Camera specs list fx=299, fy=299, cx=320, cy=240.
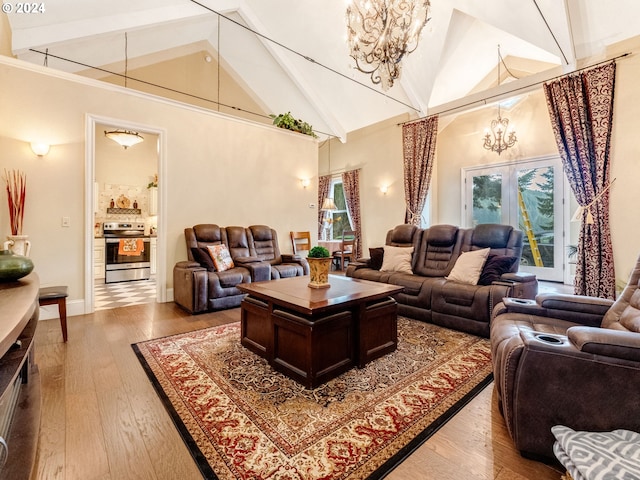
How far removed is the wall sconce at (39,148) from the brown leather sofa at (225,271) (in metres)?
1.78

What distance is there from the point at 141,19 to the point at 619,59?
6.28 meters

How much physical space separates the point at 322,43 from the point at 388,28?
339 centimetres

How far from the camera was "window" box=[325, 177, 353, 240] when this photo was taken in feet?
27.1

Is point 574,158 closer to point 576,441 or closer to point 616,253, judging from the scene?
point 616,253

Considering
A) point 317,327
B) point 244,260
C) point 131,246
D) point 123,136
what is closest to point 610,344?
point 317,327

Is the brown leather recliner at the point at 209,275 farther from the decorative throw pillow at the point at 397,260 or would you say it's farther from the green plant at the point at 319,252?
the green plant at the point at 319,252

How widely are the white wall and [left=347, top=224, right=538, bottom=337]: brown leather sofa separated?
2.40m

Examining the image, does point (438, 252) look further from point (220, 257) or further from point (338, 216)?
point (338, 216)

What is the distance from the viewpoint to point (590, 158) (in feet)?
12.6

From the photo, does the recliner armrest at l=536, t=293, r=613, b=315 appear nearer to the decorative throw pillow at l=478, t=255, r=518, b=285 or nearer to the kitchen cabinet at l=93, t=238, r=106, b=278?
the decorative throw pillow at l=478, t=255, r=518, b=285

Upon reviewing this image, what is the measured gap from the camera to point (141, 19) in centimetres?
420

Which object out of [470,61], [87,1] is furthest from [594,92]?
[87,1]


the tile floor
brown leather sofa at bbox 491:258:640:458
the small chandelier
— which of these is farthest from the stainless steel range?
brown leather sofa at bbox 491:258:640:458

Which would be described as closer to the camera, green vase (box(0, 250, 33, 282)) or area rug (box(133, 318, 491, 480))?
area rug (box(133, 318, 491, 480))
